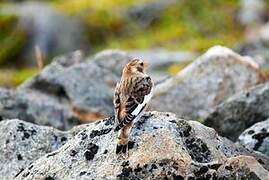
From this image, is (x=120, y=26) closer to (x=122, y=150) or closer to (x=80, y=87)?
(x=80, y=87)

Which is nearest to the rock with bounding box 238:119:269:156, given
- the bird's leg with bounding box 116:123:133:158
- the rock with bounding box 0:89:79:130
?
the bird's leg with bounding box 116:123:133:158

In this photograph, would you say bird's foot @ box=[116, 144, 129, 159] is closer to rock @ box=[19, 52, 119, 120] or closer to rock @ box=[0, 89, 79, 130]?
rock @ box=[0, 89, 79, 130]

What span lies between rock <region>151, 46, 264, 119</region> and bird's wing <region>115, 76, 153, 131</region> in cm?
650

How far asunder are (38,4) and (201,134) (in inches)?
1276

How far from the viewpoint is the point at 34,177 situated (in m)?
11.3

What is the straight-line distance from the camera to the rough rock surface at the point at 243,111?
15.5 metres

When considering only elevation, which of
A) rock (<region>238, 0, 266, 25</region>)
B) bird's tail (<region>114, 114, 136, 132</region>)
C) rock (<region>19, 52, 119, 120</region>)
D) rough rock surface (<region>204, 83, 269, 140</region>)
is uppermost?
rock (<region>238, 0, 266, 25</region>)

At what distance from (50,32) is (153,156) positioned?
29068 mm

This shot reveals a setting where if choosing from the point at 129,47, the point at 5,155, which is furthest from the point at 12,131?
the point at 129,47

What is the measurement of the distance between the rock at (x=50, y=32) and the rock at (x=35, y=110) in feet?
67.2

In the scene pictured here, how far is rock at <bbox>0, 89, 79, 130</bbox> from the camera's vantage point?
55.2ft

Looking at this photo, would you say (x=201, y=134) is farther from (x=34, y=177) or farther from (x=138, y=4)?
(x=138, y=4)

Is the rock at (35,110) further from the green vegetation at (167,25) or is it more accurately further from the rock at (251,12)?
the rock at (251,12)

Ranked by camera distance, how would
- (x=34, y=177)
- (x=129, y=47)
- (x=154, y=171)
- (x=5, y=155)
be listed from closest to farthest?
(x=154, y=171), (x=34, y=177), (x=5, y=155), (x=129, y=47)
